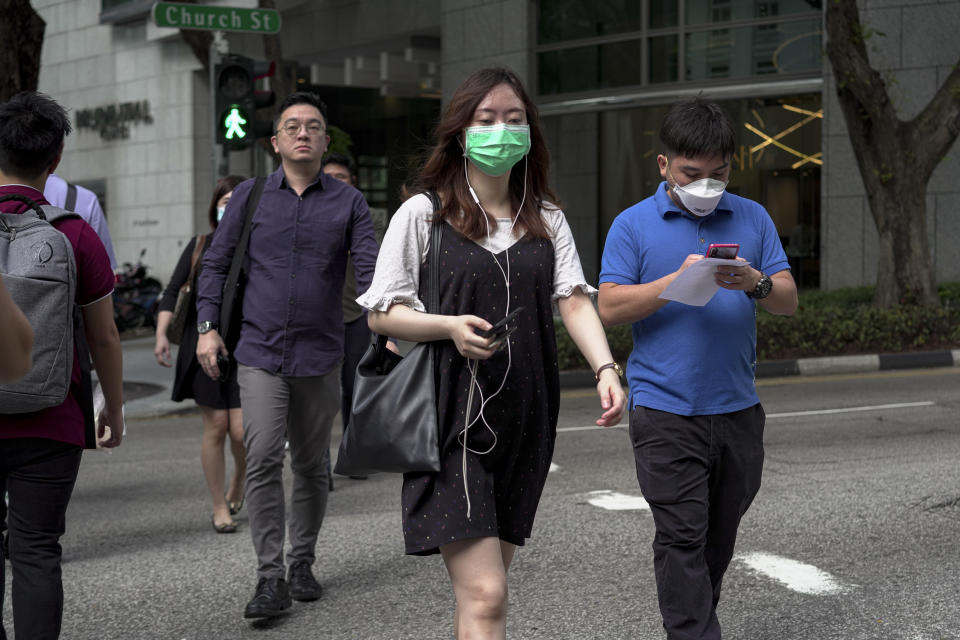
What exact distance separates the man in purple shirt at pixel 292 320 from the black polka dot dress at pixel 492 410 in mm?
1599

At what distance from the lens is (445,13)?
76.9 feet

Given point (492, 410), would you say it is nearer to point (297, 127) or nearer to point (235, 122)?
point (297, 127)

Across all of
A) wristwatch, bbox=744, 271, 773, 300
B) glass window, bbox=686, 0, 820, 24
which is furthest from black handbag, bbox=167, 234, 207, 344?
glass window, bbox=686, 0, 820, 24

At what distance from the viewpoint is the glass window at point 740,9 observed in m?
19.4

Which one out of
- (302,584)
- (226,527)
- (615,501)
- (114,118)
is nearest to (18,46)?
(226,527)

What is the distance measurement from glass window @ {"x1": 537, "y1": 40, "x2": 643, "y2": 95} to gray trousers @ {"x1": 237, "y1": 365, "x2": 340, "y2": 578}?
17.4 meters

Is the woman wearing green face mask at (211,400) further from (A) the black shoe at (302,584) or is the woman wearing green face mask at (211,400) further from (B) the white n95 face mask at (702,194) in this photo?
(B) the white n95 face mask at (702,194)

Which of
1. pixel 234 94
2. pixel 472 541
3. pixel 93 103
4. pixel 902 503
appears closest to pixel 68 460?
pixel 472 541

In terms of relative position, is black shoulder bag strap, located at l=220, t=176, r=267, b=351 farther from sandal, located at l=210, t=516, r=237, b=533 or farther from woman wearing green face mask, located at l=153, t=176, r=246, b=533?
sandal, located at l=210, t=516, r=237, b=533

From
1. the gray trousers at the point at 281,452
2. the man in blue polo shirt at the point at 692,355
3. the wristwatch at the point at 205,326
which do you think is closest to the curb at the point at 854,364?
the gray trousers at the point at 281,452

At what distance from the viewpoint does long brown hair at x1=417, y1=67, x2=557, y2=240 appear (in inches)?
130

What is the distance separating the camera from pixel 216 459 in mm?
6281

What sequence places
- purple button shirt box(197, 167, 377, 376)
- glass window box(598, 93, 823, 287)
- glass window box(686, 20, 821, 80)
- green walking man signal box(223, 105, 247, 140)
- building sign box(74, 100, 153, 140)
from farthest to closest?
building sign box(74, 100, 153, 140) → glass window box(598, 93, 823, 287) → glass window box(686, 20, 821, 80) → green walking man signal box(223, 105, 247, 140) → purple button shirt box(197, 167, 377, 376)

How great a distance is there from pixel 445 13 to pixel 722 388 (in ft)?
68.7
